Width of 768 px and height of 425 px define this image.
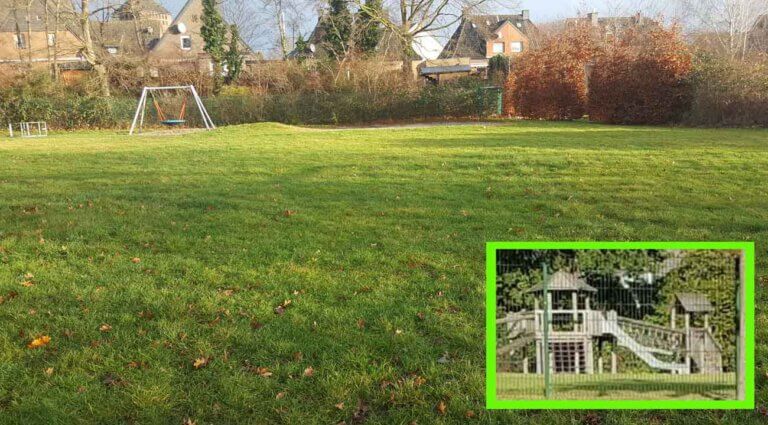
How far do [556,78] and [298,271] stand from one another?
2536cm

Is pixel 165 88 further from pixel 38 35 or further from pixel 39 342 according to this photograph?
pixel 38 35

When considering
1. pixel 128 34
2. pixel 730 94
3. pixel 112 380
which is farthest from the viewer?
pixel 128 34

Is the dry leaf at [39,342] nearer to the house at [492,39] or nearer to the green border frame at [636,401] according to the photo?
the green border frame at [636,401]

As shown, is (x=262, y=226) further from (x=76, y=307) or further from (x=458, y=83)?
(x=458, y=83)

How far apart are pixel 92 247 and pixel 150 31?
6564cm

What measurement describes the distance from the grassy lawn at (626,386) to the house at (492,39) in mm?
55022

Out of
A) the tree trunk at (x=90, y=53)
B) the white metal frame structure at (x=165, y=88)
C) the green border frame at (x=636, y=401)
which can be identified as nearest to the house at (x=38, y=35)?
the tree trunk at (x=90, y=53)

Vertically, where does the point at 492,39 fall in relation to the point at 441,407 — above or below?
above

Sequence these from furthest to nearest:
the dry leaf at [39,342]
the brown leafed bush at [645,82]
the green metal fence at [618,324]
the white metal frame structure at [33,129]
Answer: the white metal frame structure at [33,129], the brown leafed bush at [645,82], the dry leaf at [39,342], the green metal fence at [618,324]

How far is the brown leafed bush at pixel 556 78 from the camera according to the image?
27.7m

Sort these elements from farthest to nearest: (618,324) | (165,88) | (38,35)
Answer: (38,35), (165,88), (618,324)

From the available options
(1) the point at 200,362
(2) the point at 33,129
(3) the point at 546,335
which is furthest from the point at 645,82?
(2) the point at 33,129

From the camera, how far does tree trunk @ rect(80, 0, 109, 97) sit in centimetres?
3288

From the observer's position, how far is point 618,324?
104 cm
